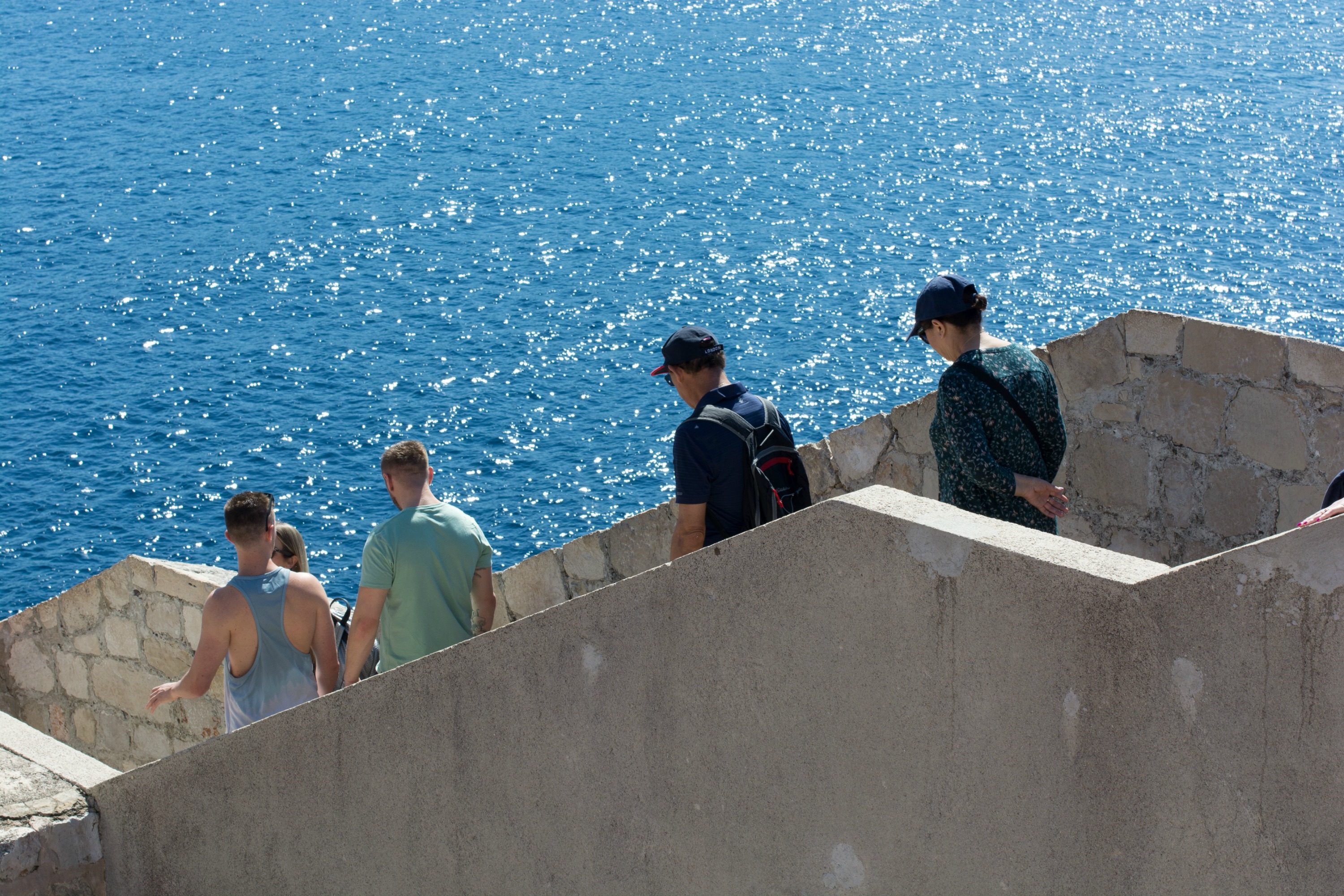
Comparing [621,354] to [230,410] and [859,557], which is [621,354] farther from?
[859,557]

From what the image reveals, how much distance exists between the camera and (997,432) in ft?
12.3

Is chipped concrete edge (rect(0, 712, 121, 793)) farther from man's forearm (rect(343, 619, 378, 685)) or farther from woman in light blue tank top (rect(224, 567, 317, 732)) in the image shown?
man's forearm (rect(343, 619, 378, 685))

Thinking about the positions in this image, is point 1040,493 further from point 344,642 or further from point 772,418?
point 344,642

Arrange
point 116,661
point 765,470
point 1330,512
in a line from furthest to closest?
point 116,661
point 765,470
point 1330,512

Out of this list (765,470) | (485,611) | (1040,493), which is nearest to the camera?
(1040,493)

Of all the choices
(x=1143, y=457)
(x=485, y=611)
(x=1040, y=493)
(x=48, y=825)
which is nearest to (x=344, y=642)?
(x=485, y=611)

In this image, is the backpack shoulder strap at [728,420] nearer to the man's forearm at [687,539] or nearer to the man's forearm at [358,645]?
the man's forearm at [687,539]

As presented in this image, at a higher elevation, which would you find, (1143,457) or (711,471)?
(1143,457)

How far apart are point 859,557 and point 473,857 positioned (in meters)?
1.53

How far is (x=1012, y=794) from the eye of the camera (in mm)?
2781

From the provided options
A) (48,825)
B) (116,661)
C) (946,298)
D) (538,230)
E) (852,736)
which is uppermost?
(538,230)

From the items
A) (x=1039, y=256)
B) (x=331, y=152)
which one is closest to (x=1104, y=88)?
(x=1039, y=256)

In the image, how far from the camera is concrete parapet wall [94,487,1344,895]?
2494 mm

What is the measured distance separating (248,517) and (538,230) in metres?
24.4
